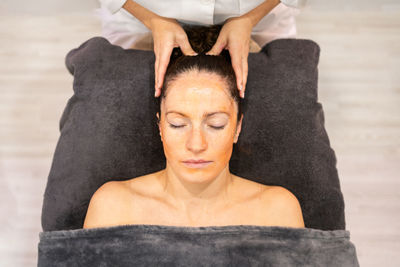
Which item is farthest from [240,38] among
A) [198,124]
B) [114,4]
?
[114,4]

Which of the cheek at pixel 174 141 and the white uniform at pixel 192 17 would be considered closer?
the cheek at pixel 174 141

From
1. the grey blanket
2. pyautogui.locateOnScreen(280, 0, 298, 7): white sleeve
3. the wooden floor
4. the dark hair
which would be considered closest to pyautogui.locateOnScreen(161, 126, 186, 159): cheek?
the dark hair

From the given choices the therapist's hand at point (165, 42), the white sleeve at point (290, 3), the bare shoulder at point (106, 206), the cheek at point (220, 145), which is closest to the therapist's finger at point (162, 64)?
the therapist's hand at point (165, 42)

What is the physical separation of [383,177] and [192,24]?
3.89 ft

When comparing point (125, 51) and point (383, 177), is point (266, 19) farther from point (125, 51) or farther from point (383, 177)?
point (383, 177)

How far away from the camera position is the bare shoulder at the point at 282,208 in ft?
4.84

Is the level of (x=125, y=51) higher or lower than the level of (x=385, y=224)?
higher

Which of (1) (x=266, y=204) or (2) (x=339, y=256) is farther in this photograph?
(1) (x=266, y=204)

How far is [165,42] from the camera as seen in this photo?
5.02ft

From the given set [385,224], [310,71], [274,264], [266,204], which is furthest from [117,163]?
[385,224]

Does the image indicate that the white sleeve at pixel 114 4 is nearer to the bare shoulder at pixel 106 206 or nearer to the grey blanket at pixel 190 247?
the bare shoulder at pixel 106 206

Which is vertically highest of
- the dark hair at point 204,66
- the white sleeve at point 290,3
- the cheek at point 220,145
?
the white sleeve at point 290,3

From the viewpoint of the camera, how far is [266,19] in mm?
1847

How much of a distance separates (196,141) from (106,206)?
441 millimetres
